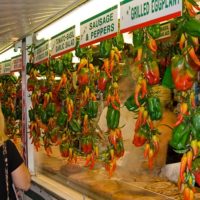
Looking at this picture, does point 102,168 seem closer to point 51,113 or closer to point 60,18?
point 51,113

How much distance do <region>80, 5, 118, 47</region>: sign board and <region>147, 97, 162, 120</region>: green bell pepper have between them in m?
0.64

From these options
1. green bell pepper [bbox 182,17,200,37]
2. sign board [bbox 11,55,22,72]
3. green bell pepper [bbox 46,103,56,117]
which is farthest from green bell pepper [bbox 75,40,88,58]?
sign board [bbox 11,55,22,72]

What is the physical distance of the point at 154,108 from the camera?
2.29 metres

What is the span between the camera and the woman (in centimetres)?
270

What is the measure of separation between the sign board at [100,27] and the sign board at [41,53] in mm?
1058

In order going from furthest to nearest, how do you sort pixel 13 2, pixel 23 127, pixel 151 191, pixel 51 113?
pixel 23 127
pixel 51 113
pixel 13 2
pixel 151 191

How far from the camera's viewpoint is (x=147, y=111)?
7.59ft

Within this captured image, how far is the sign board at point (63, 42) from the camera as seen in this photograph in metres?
3.56

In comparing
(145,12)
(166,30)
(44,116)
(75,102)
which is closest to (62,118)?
(75,102)

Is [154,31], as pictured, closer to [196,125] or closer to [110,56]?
[110,56]

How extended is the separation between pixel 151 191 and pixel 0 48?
4.00 m

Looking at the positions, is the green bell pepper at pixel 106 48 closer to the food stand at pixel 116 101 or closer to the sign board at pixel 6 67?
the food stand at pixel 116 101

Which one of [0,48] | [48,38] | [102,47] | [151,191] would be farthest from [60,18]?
[0,48]

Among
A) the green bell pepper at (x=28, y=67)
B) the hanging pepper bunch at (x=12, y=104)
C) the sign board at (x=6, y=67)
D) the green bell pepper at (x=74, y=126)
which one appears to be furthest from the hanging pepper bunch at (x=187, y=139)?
the sign board at (x=6, y=67)
